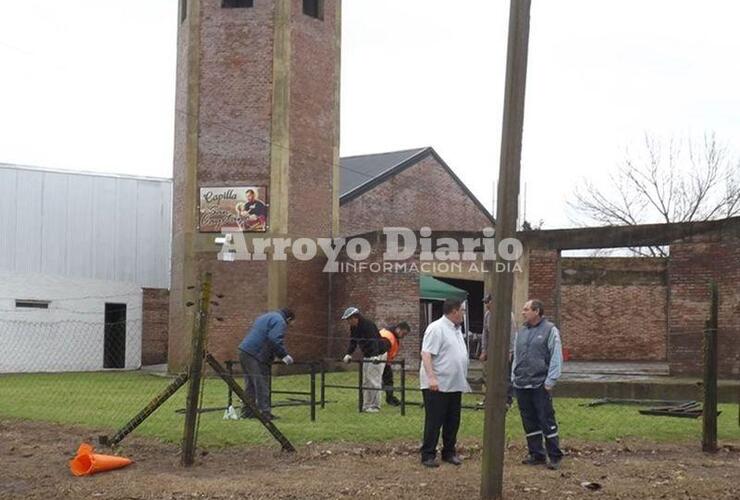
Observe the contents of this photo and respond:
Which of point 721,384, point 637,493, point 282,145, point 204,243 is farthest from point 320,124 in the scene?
point 637,493

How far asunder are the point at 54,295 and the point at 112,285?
2086mm

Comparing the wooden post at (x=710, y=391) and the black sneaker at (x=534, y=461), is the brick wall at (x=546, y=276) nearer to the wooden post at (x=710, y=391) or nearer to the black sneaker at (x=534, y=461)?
the wooden post at (x=710, y=391)

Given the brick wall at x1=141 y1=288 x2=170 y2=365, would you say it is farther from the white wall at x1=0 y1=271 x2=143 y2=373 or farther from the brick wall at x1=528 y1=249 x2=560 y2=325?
the brick wall at x1=528 y1=249 x2=560 y2=325

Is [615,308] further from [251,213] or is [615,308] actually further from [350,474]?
[350,474]

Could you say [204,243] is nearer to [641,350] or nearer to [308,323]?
[308,323]

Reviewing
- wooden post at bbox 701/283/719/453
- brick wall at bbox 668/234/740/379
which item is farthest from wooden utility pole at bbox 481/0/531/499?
brick wall at bbox 668/234/740/379

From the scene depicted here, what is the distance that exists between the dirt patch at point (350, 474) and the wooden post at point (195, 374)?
8.4 inches

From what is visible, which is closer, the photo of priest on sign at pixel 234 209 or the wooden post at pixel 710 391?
the wooden post at pixel 710 391

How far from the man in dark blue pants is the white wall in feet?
68.3

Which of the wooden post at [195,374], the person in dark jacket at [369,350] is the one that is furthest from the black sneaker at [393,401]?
the wooden post at [195,374]

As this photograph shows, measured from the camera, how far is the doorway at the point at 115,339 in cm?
2998

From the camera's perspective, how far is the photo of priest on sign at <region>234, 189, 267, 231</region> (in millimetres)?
23531

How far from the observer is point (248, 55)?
2394 cm

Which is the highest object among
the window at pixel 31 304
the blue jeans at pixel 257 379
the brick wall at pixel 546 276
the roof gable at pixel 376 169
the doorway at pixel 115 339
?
the roof gable at pixel 376 169
